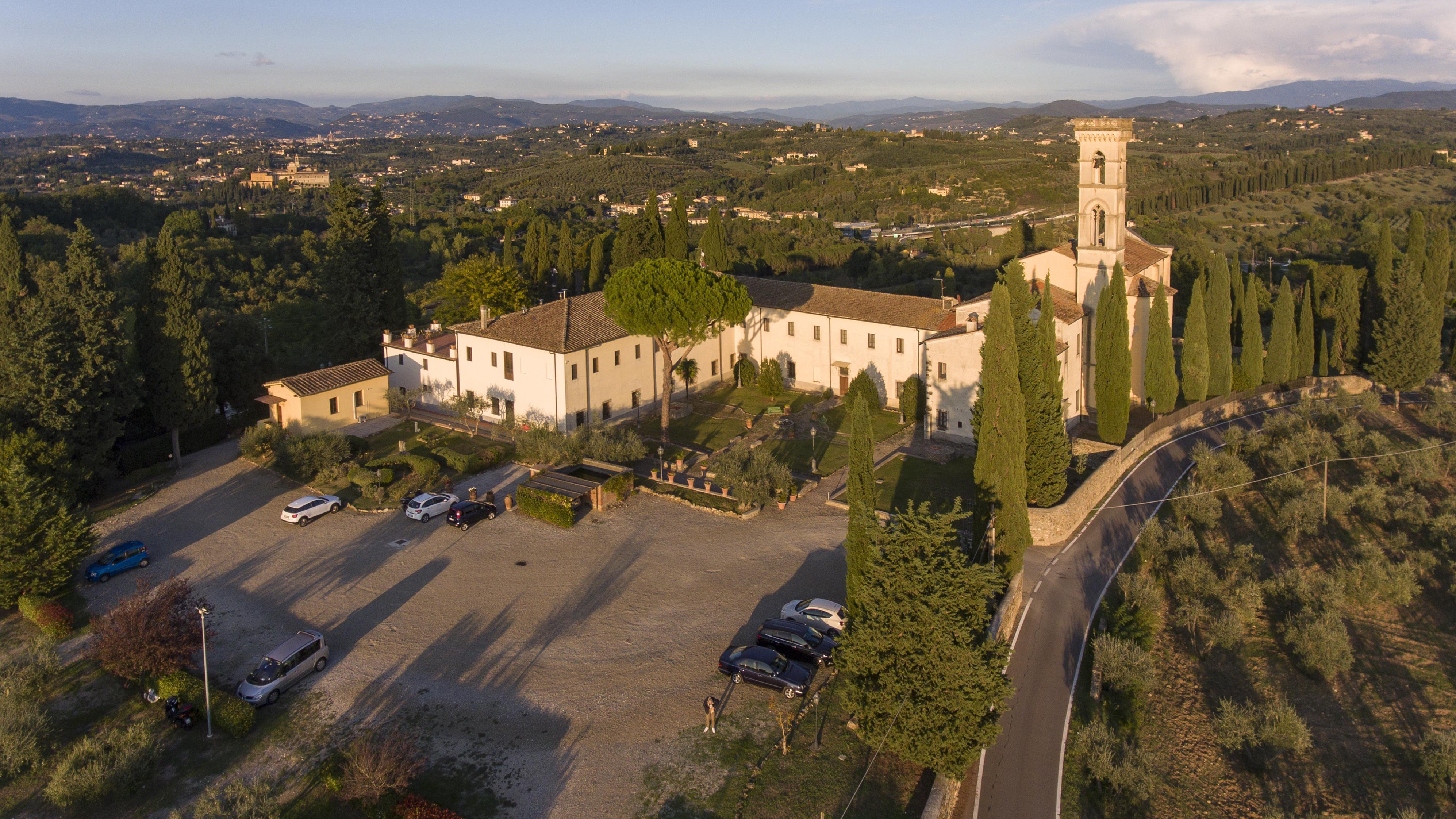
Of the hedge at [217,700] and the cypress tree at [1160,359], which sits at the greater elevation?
the cypress tree at [1160,359]

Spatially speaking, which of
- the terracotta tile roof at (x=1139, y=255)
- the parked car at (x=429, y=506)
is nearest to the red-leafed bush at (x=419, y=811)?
the parked car at (x=429, y=506)

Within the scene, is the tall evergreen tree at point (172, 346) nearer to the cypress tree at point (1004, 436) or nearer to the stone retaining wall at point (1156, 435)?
the cypress tree at point (1004, 436)

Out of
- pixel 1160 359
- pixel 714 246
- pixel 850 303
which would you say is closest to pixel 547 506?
pixel 850 303

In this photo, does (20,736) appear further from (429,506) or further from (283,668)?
(429,506)

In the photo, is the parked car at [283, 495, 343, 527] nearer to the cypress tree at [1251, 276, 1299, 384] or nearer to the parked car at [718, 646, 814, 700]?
the parked car at [718, 646, 814, 700]

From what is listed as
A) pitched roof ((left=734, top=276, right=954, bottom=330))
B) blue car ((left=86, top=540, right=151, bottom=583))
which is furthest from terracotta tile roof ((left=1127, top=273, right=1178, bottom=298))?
blue car ((left=86, top=540, right=151, bottom=583))

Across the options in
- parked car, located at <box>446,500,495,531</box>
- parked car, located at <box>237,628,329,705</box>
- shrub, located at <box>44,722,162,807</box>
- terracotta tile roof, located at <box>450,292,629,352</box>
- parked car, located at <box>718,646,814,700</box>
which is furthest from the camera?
terracotta tile roof, located at <box>450,292,629,352</box>

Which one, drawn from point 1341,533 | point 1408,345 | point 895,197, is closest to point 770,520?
point 1341,533
